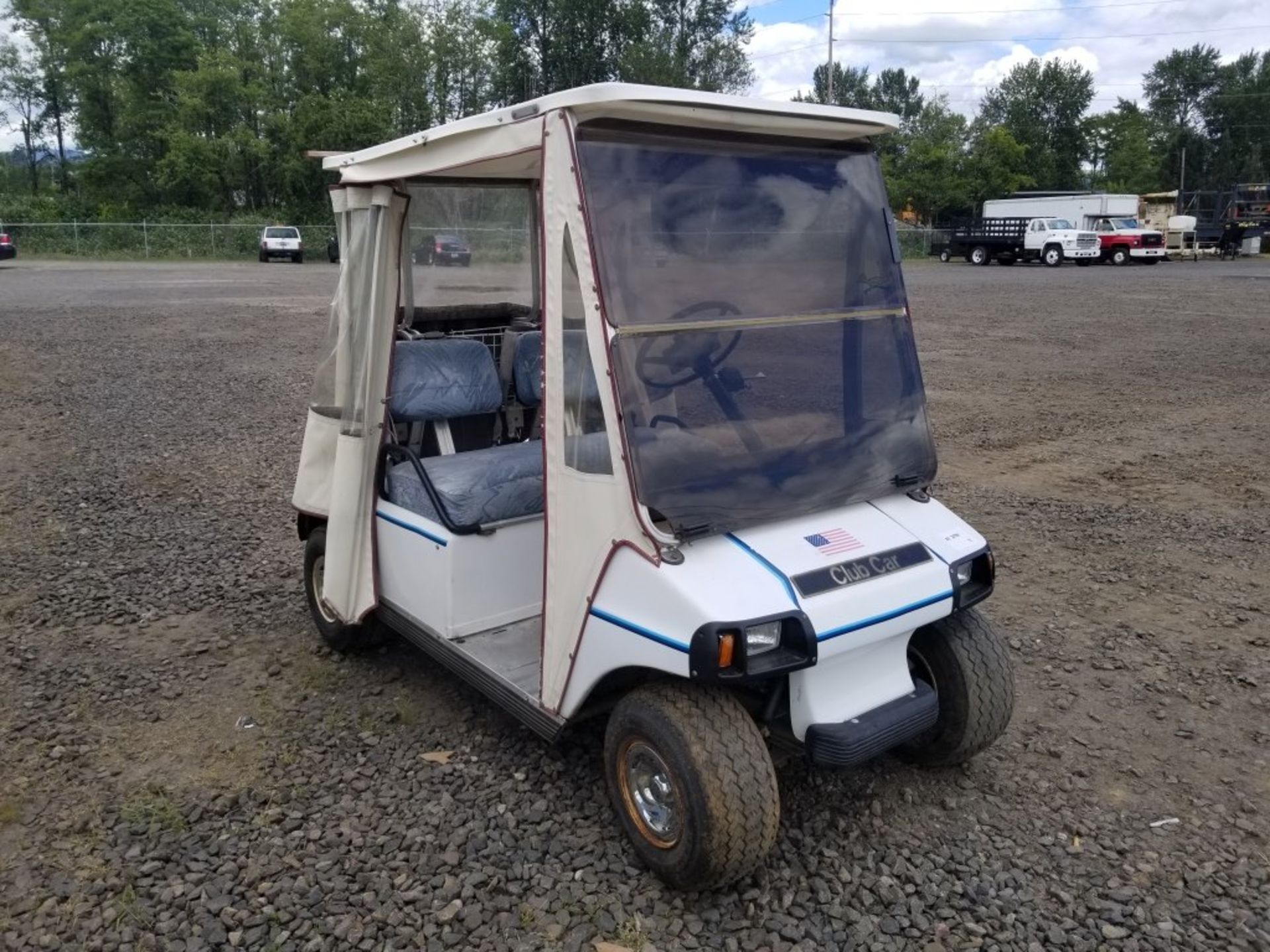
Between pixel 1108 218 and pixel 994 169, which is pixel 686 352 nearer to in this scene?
pixel 1108 218

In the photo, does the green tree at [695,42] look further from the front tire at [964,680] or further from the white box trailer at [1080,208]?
the front tire at [964,680]

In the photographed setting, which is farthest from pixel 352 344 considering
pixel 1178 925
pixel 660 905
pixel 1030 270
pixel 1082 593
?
pixel 1030 270

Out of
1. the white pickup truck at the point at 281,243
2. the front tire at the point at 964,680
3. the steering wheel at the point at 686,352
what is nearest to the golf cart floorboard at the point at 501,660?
the steering wheel at the point at 686,352

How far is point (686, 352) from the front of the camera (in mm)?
3168

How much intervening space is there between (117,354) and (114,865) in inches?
477

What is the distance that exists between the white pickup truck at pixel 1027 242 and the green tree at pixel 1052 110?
118ft

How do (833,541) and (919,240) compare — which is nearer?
(833,541)

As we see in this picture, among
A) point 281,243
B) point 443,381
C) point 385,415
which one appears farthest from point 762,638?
point 281,243

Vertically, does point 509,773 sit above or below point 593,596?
below

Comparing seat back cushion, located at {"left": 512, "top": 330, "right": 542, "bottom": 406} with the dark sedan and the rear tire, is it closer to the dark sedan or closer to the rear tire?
the dark sedan

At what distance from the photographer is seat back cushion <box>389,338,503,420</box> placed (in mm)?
4613

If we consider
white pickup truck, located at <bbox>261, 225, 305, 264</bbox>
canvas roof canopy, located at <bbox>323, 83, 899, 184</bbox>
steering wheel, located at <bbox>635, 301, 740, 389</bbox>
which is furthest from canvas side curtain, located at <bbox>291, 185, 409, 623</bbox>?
white pickup truck, located at <bbox>261, 225, 305, 264</bbox>

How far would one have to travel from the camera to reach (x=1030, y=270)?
34.4m

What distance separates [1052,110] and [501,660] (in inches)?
3242
